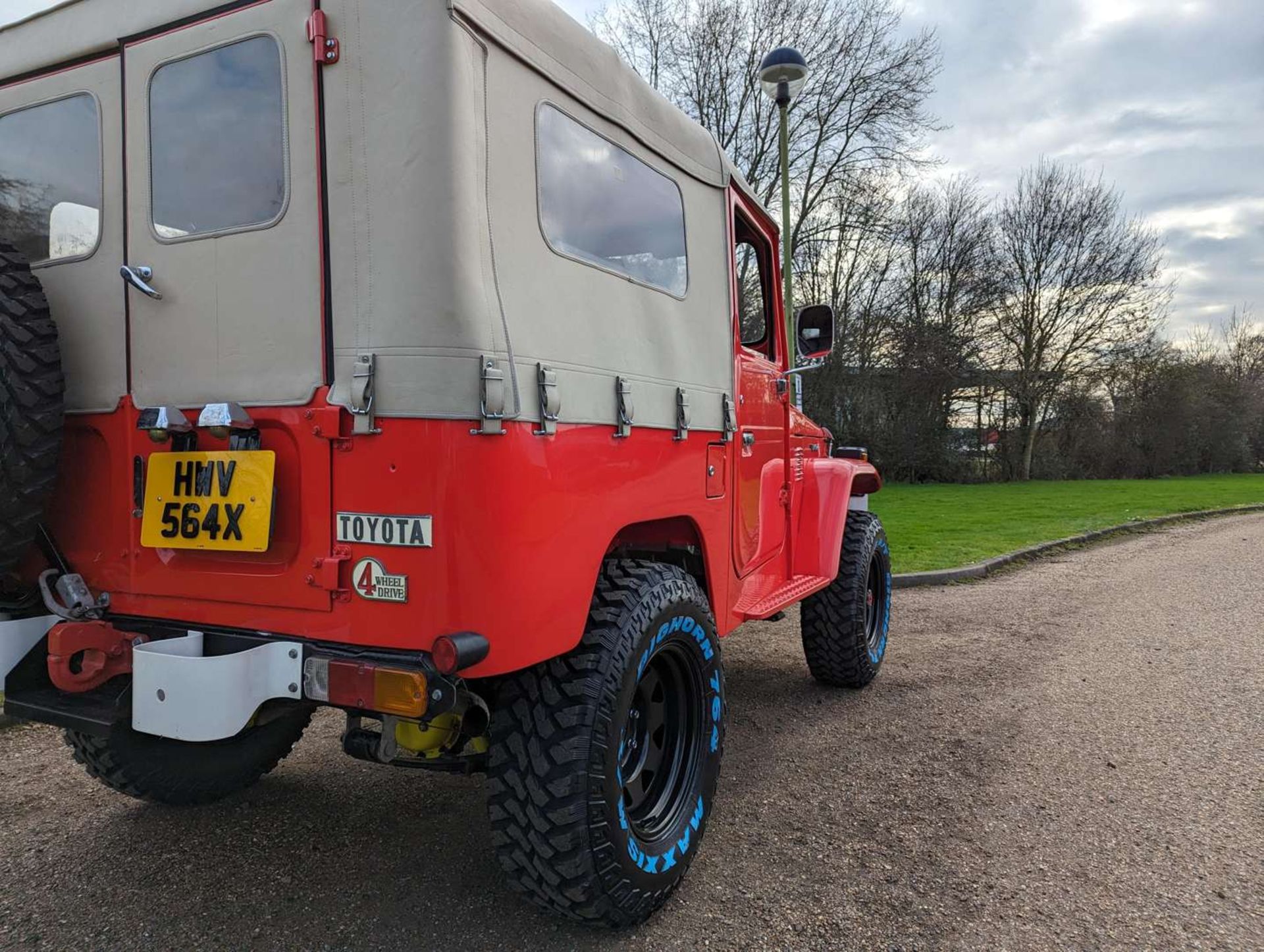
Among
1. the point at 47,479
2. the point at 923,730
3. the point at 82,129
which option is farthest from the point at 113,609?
the point at 923,730

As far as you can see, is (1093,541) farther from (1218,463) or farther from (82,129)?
(1218,463)

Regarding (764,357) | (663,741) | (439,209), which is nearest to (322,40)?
(439,209)

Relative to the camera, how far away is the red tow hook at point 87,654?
93.0 inches

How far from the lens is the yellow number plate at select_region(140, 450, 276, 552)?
7.13 feet

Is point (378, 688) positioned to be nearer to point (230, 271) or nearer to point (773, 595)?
point (230, 271)

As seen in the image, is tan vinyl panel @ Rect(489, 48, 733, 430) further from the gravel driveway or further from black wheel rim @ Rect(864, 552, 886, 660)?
black wheel rim @ Rect(864, 552, 886, 660)

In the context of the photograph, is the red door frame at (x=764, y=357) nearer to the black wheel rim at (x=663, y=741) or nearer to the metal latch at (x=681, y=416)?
the metal latch at (x=681, y=416)

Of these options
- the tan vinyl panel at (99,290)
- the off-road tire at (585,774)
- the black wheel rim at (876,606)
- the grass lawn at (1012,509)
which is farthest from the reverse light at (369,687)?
the grass lawn at (1012,509)

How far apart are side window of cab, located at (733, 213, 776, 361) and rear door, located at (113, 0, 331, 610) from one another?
2.22 meters

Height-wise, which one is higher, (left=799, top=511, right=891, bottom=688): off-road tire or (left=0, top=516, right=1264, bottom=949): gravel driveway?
(left=799, top=511, right=891, bottom=688): off-road tire

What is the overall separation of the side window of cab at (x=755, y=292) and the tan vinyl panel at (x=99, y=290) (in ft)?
8.19

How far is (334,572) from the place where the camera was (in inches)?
83.0

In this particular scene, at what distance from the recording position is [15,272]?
2.31m

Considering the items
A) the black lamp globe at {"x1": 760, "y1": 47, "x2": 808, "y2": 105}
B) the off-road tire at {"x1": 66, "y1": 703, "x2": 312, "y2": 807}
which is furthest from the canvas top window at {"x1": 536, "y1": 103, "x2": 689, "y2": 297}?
the black lamp globe at {"x1": 760, "y1": 47, "x2": 808, "y2": 105}
